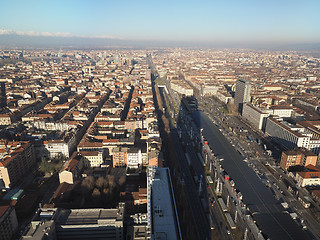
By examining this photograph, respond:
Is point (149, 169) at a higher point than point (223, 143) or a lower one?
higher

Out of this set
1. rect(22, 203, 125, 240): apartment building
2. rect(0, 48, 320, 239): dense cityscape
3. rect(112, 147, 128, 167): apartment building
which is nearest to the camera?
rect(22, 203, 125, 240): apartment building

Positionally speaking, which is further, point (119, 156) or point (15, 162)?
point (119, 156)

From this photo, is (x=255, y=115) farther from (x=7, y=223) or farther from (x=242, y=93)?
(x=7, y=223)

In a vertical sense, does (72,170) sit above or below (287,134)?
below

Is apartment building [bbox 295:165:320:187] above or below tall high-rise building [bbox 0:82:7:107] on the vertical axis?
below

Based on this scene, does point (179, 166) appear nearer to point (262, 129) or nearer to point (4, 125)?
point (262, 129)

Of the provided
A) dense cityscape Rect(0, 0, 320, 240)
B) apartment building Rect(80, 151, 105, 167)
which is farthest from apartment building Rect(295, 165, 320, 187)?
apartment building Rect(80, 151, 105, 167)

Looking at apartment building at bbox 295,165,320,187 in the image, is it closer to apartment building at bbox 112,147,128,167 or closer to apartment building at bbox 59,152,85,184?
apartment building at bbox 112,147,128,167

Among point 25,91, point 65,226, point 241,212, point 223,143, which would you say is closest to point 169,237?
point 65,226

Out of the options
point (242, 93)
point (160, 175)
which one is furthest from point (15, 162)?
point (242, 93)
